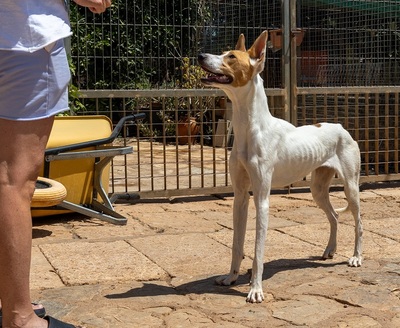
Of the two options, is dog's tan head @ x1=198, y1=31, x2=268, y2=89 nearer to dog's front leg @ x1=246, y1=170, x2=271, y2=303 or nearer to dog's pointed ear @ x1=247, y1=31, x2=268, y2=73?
dog's pointed ear @ x1=247, y1=31, x2=268, y2=73

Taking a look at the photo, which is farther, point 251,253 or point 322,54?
point 322,54

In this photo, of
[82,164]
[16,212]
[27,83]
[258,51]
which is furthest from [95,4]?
[82,164]

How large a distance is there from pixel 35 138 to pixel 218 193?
17.3 ft

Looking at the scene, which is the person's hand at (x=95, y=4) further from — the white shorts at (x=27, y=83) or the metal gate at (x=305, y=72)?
the metal gate at (x=305, y=72)

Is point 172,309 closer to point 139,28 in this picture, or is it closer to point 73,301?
point 73,301

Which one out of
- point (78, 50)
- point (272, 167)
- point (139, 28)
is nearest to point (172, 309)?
point (272, 167)

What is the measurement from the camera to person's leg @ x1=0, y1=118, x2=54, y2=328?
109 inches

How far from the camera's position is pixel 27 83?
2.77 meters

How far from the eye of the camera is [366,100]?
8.46 meters

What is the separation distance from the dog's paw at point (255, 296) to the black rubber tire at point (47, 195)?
2.11m

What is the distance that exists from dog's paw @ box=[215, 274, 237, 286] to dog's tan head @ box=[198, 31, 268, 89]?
1128mm

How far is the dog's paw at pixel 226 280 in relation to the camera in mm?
4391

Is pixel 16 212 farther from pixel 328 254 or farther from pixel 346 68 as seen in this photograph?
pixel 346 68

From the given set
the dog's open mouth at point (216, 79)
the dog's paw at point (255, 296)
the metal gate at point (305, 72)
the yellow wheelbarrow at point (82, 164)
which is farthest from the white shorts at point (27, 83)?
the metal gate at point (305, 72)
